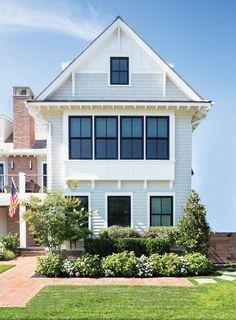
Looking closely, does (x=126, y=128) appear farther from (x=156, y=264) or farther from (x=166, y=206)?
(x=156, y=264)

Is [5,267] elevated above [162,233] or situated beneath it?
situated beneath

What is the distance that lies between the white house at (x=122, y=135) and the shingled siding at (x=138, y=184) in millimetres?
48

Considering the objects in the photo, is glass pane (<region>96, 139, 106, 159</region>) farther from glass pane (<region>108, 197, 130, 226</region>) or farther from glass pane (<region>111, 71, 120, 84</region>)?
glass pane (<region>111, 71, 120, 84</region>)

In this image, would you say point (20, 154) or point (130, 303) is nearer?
point (130, 303)

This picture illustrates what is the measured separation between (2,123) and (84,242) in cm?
1401

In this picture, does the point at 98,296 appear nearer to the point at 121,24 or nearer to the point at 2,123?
the point at 121,24

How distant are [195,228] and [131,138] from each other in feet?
16.8

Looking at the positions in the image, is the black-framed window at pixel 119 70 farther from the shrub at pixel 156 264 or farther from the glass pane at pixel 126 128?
the shrub at pixel 156 264

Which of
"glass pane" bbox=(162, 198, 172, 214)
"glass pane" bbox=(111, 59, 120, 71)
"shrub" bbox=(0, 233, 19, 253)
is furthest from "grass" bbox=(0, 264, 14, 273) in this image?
"glass pane" bbox=(111, 59, 120, 71)

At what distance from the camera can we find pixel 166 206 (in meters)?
15.8

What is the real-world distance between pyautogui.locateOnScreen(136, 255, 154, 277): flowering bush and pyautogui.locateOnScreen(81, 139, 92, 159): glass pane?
5.44m

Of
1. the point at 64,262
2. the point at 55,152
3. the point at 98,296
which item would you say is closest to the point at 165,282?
the point at 98,296

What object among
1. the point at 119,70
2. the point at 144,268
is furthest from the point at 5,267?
the point at 119,70

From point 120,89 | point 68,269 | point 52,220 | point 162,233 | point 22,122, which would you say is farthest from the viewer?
point 22,122
